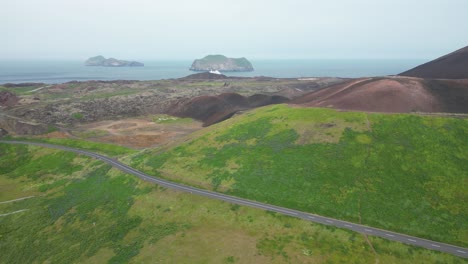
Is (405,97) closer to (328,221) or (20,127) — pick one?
(328,221)

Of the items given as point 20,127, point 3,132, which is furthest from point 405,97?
point 3,132

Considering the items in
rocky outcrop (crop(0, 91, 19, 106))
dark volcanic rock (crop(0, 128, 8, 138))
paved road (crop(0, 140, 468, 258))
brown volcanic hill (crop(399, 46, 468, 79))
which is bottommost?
dark volcanic rock (crop(0, 128, 8, 138))

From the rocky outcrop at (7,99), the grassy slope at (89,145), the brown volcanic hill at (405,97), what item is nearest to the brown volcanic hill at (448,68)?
the brown volcanic hill at (405,97)

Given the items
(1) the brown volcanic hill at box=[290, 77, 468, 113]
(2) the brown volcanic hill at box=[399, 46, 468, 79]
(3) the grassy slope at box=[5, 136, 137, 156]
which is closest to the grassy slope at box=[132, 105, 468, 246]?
(1) the brown volcanic hill at box=[290, 77, 468, 113]

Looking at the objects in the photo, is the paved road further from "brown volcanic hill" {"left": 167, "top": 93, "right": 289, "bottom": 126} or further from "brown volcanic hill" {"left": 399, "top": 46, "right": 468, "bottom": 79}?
"brown volcanic hill" {"left": 399, "top": 46, "right": 468, "bottom": 79}

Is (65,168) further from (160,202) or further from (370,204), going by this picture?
(370,204)

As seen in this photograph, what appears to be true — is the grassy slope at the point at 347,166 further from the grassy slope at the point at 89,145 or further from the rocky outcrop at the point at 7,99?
the rocky outcrop at the point at 7,99
